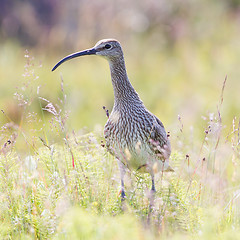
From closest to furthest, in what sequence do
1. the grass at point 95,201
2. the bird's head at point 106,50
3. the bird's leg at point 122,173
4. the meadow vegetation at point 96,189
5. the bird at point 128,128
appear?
the grass at point 95,201, the meadow vegetation at point 96,189, the bird's leg at point 122,173, the bird at point 128,128, the bird's head at point 106,50

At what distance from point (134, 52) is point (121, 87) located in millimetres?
7592

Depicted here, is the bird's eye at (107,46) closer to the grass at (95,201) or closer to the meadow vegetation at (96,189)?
the meadow vegetation at (96,189)

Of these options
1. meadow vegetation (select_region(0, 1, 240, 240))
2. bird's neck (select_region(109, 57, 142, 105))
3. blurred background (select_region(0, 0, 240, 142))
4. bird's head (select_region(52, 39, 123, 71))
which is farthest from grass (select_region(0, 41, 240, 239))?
blurred background (select_region(0, 0, 240, 142))

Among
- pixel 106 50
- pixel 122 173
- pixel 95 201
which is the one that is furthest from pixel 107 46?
pixel 95 201

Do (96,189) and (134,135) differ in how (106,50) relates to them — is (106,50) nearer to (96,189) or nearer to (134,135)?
(134,135)

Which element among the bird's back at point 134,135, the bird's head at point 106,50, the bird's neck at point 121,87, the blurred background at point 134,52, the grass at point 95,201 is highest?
the blurred background at point 134,52

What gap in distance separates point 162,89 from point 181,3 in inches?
193

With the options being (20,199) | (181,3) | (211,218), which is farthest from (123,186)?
(181,3)

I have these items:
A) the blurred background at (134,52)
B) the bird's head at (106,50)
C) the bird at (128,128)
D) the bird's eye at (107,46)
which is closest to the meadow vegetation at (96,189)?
the bird at (128,128)

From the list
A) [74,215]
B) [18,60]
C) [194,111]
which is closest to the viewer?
[74,215]

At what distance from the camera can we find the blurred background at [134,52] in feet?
30.1

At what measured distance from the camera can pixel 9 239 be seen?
3531mm

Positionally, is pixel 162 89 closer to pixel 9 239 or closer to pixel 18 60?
pixel 18 60

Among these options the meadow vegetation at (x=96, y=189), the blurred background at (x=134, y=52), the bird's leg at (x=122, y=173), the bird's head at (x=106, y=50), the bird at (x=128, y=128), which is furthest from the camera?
the blurred background at (x=134, y=52)
